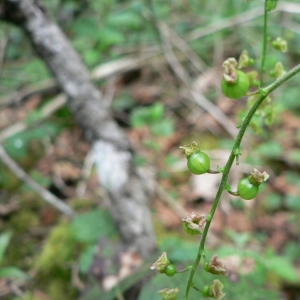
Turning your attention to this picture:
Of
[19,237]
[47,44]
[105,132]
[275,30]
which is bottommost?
[19,237]

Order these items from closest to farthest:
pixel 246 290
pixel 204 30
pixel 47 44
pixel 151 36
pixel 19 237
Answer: pixel 246 290 < pixel 47 44 < pixel 19 237 < pixel 204 30 < pixel 151 36

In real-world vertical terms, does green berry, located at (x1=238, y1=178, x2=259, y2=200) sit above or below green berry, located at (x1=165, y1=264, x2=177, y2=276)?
above

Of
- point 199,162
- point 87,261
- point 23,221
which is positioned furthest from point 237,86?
point 23,221

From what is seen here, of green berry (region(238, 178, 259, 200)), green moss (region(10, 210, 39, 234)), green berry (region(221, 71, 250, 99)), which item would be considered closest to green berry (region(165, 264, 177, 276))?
green berry (region(238, 178, 259, 200))

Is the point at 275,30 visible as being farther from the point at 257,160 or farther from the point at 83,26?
the point at 83,26

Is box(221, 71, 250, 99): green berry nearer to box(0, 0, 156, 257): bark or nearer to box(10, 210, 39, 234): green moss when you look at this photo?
box(0, 0, 156, 257): bark

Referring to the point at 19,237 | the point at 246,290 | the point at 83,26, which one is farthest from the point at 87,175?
the point at 246,290

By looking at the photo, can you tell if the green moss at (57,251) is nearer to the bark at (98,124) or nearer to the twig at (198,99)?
the bark at (98,124)
